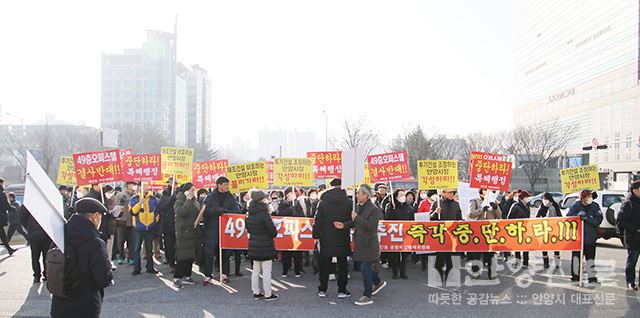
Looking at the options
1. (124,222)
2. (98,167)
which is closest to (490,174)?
(124,222)

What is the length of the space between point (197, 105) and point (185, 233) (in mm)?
139736

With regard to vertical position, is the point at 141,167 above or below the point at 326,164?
below

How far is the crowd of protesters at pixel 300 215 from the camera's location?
8.36 m

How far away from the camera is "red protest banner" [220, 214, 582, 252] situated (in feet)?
31.2

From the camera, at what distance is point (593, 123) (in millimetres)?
79625

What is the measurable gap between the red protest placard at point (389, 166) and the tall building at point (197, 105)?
4964 inches

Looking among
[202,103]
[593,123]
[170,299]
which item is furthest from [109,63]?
[170,299]

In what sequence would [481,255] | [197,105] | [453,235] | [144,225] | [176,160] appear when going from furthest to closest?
[197,105] → [176,160] → [481,255] → [144,225] → [453,235]

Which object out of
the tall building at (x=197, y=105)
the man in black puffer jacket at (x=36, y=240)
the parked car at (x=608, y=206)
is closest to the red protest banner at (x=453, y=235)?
the man in black puffer jacket at (x=36, y=240)

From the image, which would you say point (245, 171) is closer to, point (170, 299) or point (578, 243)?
point (170, 299)

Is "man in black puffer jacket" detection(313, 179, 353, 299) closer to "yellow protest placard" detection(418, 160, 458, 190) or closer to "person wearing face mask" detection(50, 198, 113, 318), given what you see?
"person wearing face mask" detection(50, 198, 113, 318)

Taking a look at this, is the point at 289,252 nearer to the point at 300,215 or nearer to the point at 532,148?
the point at 300,215

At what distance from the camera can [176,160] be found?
1409cm

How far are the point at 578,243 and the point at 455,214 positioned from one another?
233 centimetres
